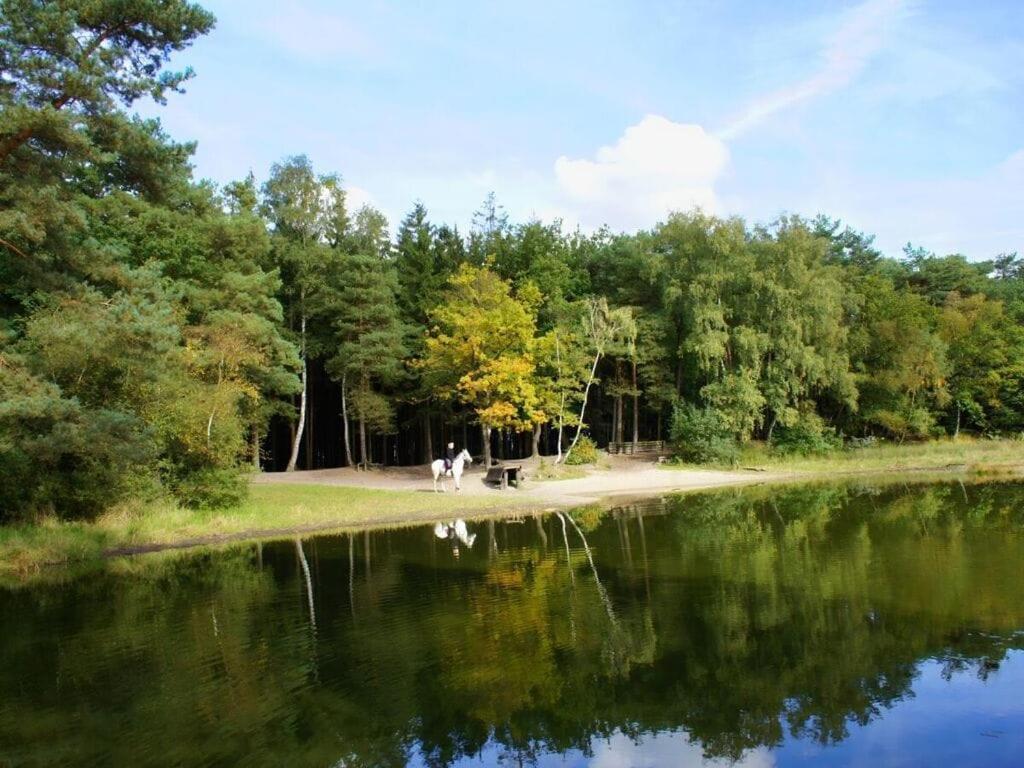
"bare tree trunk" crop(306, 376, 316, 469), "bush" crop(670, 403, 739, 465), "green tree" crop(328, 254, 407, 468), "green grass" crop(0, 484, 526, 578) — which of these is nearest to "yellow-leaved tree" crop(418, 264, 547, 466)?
"green tree" crop(328, 254, 407, 468)

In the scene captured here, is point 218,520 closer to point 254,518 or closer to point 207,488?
point 254,518

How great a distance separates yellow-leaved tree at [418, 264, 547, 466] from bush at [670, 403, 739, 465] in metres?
8.63

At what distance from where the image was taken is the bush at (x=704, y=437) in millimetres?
38469

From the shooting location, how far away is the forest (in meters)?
15.9

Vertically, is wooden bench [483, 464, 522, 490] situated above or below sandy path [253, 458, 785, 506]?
above

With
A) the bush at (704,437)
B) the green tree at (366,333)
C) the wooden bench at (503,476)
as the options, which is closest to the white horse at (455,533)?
the wooden bench at (503,476)

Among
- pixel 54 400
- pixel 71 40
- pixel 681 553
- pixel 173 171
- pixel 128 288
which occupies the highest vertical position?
pixel 71 40

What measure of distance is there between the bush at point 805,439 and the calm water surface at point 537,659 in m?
26.0

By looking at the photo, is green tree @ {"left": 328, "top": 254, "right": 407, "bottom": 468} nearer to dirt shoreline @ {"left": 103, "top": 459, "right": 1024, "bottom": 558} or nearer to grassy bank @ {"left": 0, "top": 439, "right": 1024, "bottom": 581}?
dirt shoreline @ {"left": 103, "top": 459, "right": 1024, "bottom": 558}

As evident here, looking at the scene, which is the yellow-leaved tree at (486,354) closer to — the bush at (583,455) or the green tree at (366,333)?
the green tree at (366,333)

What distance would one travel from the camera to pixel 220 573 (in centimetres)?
1503

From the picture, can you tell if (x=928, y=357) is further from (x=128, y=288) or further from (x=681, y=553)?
(x=128, y=288)

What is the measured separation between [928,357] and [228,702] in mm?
45763

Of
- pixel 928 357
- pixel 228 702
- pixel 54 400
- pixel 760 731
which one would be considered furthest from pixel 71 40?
pixel 928 357
